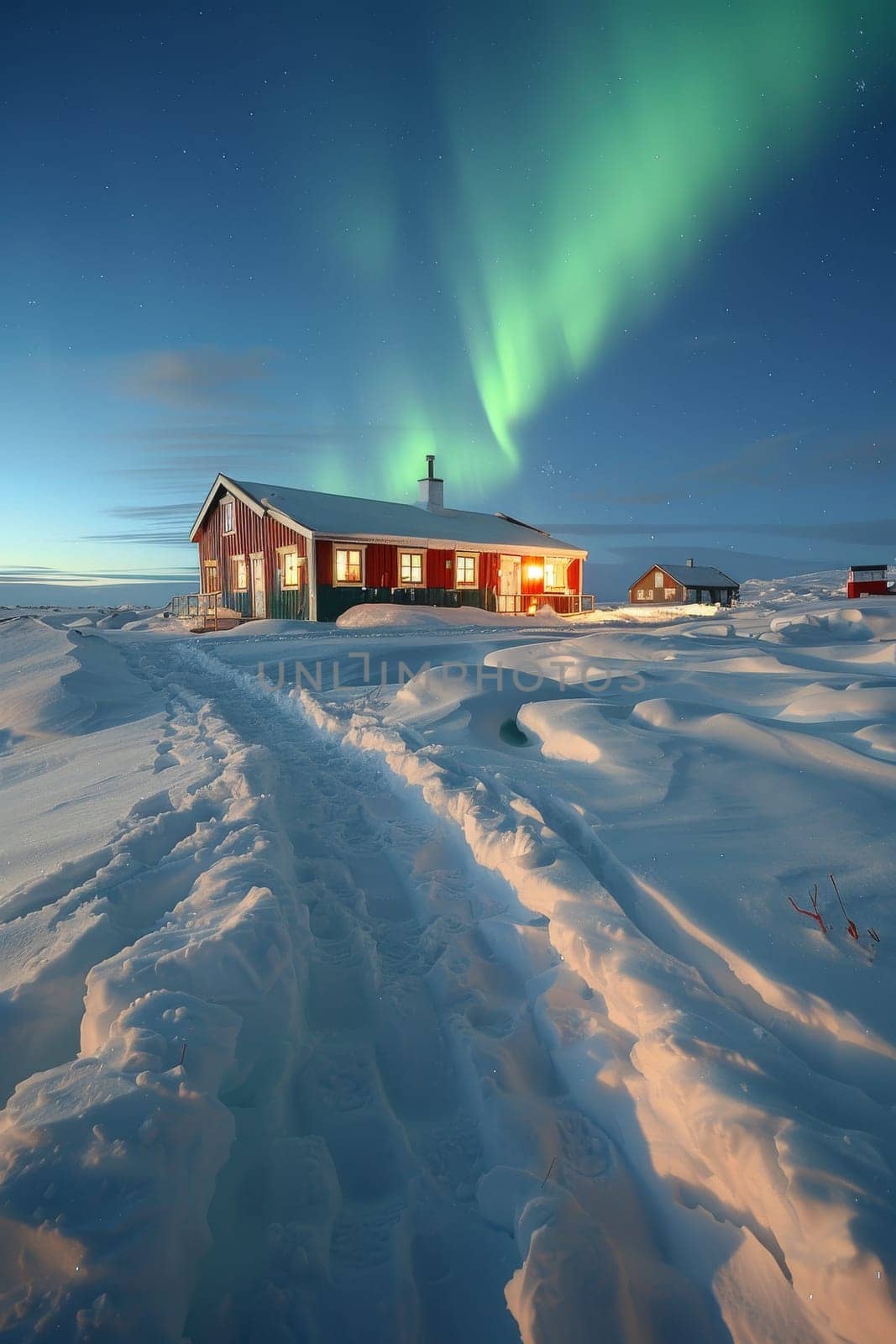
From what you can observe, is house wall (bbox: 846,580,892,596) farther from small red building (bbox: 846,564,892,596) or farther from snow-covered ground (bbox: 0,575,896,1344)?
snow-covered ground (bbox: 0,575,896,1344)

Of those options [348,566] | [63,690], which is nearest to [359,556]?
[348,566]

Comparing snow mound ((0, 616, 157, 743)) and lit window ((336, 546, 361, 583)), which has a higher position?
lit window ((336, 546, 361, 583))

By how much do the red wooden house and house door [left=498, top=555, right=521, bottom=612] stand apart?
40 millimetres

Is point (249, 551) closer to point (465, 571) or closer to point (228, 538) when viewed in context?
point (228, 538)

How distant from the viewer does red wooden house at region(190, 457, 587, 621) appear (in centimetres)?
2016

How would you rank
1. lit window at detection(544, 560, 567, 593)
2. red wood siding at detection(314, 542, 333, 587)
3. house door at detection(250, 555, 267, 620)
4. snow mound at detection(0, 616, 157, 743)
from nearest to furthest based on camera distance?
snow mound at detection(0, 616, 157, 743)
red wood siding at detection(314, 542, 333, 587)
house door at detection(250, 555, 267, 620)
lit window at detection(544, 560, 567, 593)

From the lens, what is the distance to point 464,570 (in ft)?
77.4

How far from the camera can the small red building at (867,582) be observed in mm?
22781

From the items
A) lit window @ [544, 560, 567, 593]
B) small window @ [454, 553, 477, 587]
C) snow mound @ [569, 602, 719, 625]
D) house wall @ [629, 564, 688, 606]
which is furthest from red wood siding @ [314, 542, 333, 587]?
house wall @ [629, 564, 688, 606]

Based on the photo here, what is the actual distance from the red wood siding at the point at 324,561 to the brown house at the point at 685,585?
3148cm

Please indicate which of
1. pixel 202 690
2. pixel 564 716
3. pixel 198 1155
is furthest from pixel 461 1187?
pixel 202 690

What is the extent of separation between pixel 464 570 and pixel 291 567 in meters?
6.65

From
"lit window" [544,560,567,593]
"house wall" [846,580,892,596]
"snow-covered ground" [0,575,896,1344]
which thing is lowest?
"snow-covered ground" [0,575,896,1344]

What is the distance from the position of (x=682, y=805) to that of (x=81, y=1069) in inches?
131
